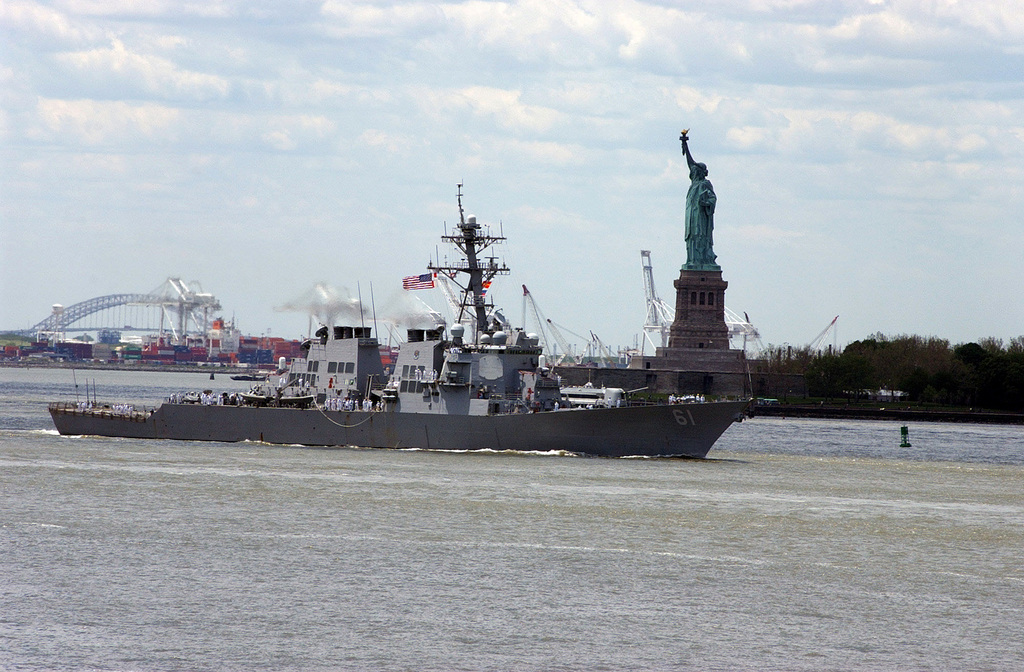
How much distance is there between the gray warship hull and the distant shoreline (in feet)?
193

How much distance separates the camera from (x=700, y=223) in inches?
4808

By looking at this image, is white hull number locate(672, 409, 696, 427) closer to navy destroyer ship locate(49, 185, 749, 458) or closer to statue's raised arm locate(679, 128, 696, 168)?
navy destroyer ship locate(49, 185, 749, 458)

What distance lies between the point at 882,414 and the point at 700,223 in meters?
26.4

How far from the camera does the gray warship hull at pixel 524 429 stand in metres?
46.9

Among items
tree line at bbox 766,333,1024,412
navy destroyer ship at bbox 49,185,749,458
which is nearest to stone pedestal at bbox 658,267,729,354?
tree line at bbox 766,333,1024,412

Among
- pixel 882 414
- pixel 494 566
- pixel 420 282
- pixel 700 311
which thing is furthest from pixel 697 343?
pixel 494 566

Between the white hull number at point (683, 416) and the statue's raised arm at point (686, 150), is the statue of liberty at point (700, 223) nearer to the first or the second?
the statue's raised arm at point (686, 150)

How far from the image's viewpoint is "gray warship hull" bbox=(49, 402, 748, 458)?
154 feet

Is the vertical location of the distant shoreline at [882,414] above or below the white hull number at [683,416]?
below

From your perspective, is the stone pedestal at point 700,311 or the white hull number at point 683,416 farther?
the stone pedestal at point 700,311

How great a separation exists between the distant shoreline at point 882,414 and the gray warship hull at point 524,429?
5882 cm

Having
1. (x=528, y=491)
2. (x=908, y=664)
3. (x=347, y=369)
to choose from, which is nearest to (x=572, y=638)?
(x=908, y=664)

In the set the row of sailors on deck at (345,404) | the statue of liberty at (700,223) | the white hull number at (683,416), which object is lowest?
the white hull number at (683,416)

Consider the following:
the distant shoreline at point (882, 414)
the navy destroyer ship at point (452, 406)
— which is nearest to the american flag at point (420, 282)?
the navy destroyer ship at point (452, 406)
